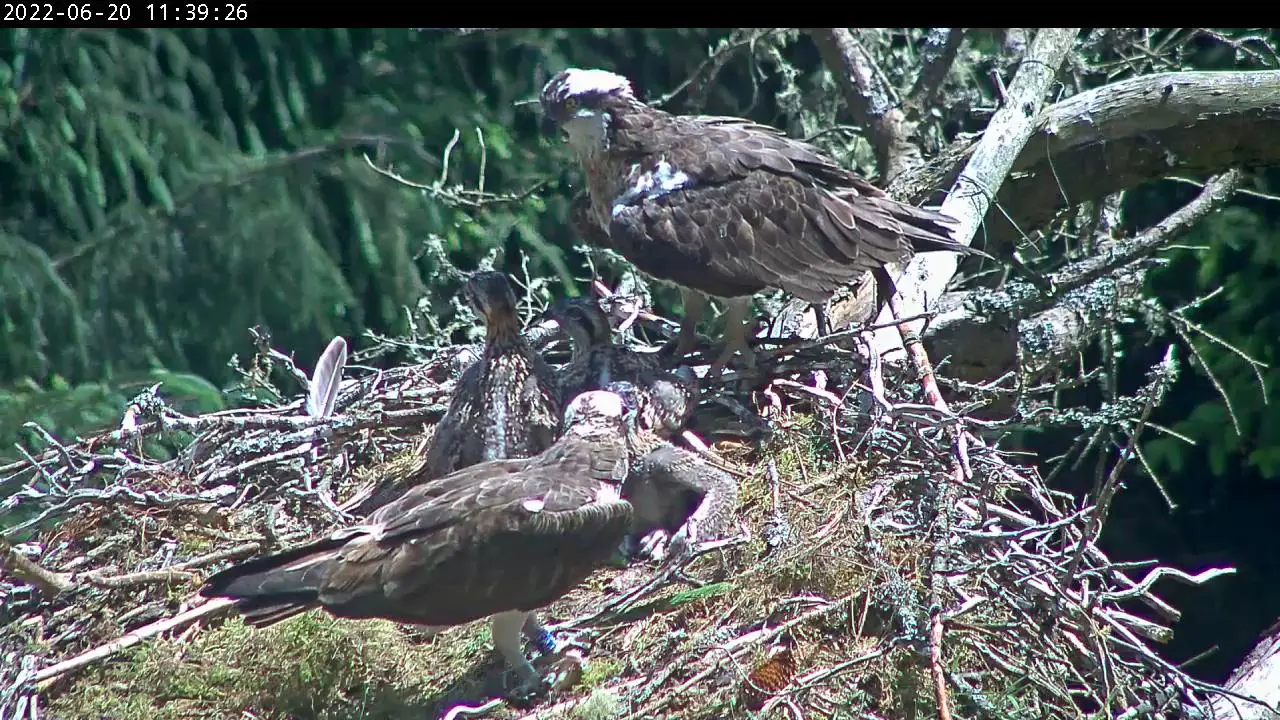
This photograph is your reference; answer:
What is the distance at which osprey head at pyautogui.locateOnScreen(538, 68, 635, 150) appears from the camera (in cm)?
506

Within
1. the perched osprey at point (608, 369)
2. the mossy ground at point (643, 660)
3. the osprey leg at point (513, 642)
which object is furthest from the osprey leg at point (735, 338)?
the osprey leg at point (513, 642)

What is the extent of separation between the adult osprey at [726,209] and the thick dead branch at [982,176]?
0.27 metres

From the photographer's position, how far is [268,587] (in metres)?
3.30

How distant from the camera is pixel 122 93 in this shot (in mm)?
6270

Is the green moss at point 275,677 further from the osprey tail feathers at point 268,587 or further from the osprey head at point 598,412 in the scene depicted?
the osprey head at point 598,412

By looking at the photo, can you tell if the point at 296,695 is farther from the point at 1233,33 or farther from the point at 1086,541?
the point at 1233,33

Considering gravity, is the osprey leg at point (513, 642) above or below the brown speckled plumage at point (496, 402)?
below

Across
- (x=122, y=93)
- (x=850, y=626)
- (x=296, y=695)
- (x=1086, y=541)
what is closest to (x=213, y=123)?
(x=122, y=93)

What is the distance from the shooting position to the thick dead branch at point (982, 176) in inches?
200

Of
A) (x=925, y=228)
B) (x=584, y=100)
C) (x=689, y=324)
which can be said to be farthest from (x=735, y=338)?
(x=584, y=100)

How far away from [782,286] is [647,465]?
32.9 inches

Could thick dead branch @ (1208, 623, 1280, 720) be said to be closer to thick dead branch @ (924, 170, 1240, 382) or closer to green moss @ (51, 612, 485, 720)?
thick dead branch @ (924, 170, 1240, 382)

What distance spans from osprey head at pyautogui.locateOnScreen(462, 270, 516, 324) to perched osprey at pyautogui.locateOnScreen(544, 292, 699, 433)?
1.01 feet

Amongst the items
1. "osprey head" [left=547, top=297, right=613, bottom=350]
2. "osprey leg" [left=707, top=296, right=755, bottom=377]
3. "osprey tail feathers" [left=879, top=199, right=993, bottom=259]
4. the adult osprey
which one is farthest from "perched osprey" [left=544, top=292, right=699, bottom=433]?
"osprey tail feathers" [left=879, top=199, right=993, bottom=259]
